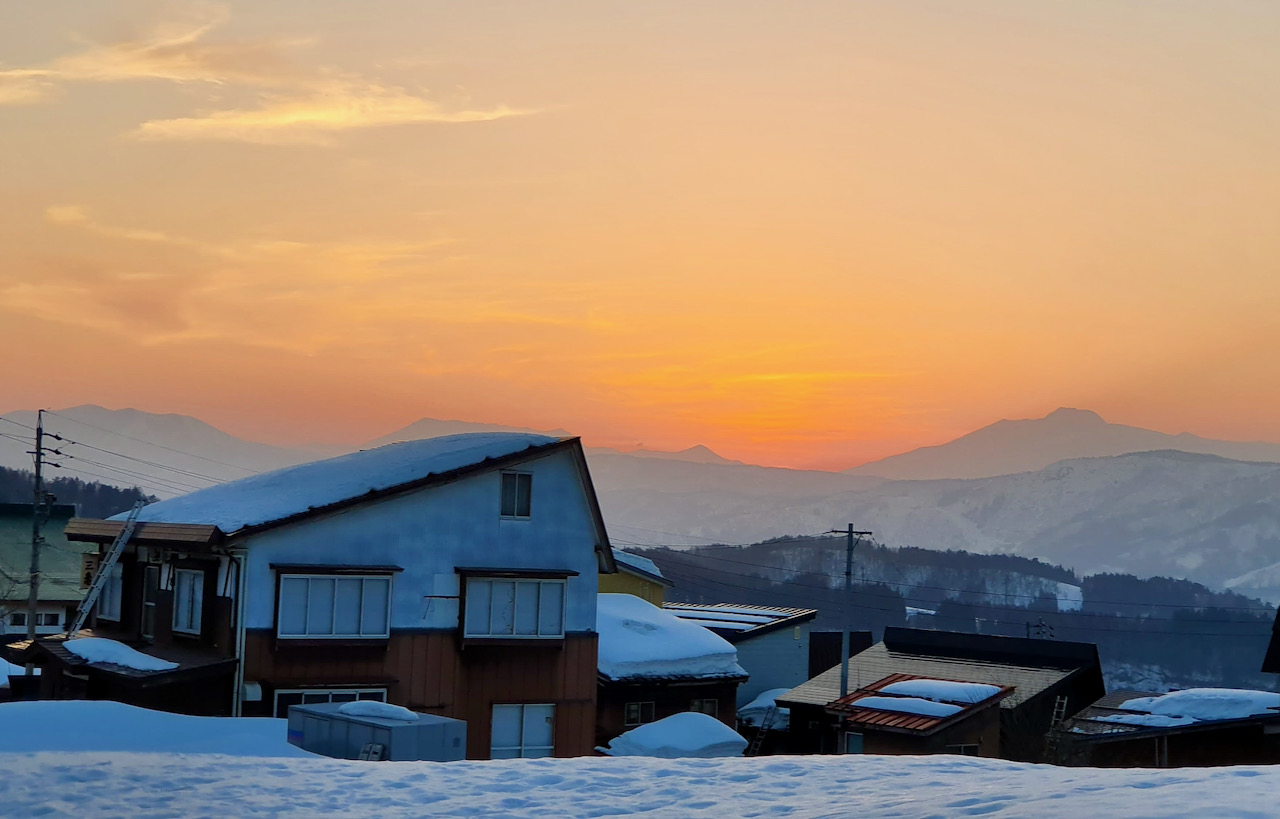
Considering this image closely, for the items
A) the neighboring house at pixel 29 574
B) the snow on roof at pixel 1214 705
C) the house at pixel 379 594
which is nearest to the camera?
the house at pixel 379 594

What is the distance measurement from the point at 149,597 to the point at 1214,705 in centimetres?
3068

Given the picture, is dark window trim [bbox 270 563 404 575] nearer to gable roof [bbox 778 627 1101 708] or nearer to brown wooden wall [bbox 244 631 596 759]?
brown wooden wall [bbox 244 631 596 759]

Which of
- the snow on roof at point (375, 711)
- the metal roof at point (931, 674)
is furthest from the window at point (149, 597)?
the metal roof at point (931, 674)

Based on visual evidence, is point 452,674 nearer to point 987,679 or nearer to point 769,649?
point 987,679

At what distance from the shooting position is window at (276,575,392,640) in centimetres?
2920

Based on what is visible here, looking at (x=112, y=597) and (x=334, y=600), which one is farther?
(x=112, y=597)

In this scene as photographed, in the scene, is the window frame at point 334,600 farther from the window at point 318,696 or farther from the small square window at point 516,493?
the small square window at point 516,493

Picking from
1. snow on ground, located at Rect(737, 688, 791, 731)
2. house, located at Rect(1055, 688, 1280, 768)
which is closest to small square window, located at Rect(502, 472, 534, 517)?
house, located at Rect(1055, 688, 1280, 768)

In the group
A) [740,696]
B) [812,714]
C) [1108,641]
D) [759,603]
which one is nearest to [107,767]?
[812,714]

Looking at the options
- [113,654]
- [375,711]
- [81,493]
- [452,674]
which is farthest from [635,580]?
[81,493]

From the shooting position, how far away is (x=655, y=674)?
40.2 meters

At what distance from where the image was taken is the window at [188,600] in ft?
97.9

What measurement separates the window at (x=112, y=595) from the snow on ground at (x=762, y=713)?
27.9 metres

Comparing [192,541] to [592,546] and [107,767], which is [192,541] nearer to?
[592,546]
